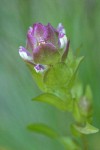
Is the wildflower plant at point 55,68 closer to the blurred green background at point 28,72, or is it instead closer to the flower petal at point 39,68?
the flower petal at point 39,68

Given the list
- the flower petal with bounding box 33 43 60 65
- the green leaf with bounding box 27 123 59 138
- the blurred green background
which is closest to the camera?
the flower petal with bounding box 33 43 60 65

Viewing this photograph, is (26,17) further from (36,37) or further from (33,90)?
(36,37)

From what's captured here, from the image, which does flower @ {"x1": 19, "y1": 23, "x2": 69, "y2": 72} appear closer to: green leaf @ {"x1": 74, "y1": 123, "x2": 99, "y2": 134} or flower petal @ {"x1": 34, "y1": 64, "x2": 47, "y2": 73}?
flower petal @ {"x1": 34, "y1": 64, "x2": 47, "y2": 73}

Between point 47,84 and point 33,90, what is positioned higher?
point 33,90

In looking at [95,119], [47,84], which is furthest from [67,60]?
[95,119]

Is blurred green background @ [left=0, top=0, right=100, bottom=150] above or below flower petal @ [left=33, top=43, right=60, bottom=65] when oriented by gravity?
above

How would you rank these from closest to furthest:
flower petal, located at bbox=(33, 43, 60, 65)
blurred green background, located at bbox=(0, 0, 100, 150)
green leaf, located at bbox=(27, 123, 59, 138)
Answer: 1. flower petal, located at bbox=(33, 43, 60, 65)
2. green leaf, located at bbox=(27, 123, 59, 138)
3. blurred green background, located at bbox=(0, 0, 100, 150)

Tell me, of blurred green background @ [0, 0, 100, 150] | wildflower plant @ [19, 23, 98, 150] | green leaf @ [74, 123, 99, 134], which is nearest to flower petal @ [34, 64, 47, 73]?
wildflower plant @ [19, 23, 98, 150]
